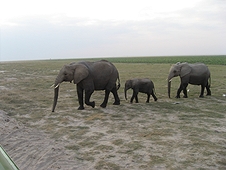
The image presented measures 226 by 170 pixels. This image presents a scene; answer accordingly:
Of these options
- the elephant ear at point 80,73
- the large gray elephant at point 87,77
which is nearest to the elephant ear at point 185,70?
the large gray elephant at point 87,77

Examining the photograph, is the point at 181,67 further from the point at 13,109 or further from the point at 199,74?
the point at 13,109

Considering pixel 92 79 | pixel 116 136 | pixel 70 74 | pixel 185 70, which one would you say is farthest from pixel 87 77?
pixel 185 70

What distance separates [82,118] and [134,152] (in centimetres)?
301

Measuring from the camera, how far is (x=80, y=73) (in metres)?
8.40

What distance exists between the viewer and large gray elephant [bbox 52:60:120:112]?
8.37 meters

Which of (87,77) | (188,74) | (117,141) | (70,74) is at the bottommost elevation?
(117,141)

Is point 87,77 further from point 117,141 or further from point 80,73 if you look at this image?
point 117,141

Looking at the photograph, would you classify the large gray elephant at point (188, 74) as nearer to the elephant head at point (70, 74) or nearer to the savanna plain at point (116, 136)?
the savanna plain at point (116, 136)

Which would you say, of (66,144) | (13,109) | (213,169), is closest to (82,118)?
(66,144)

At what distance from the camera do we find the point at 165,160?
4598mm

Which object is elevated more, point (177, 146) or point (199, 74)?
point (199, 74)

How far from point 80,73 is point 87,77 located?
32 centimetres

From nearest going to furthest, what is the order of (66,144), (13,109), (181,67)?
(66,144) < (13,109) < (181,67)

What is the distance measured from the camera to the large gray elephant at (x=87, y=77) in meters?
8.37
